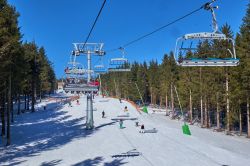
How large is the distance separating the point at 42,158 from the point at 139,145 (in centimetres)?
910

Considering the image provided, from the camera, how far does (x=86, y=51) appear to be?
42625 mm

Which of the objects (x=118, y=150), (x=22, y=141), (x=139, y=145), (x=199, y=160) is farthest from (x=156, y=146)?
(x=22, y=141)

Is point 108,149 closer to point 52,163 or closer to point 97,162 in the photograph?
point 97,162

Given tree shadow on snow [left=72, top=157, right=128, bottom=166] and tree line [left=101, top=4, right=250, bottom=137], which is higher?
tree line [left=101, top=4, right=250, bottom=137]

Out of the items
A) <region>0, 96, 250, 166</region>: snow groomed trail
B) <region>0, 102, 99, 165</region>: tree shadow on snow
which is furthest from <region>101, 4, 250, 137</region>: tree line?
<region>0, 102, 99, 165</region>: tree shadow on snow

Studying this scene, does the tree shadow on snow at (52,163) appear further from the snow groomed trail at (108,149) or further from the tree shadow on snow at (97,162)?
the tree shadow on snow at (97,162)

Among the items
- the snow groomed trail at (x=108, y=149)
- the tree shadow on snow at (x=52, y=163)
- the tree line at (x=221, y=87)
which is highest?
the tree line at (x=221, y=87)

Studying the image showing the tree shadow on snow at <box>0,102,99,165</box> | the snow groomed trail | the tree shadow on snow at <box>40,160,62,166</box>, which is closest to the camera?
the tree shadow on snow at <box>40,160,62,166</box>

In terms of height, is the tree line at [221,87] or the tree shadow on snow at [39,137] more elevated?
the tree line at [221,87]

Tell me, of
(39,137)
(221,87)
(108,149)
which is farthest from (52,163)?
(221,87)

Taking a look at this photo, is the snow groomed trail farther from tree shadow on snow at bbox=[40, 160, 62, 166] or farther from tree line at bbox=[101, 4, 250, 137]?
tree line at bbox=[101, 4, 250, 137]

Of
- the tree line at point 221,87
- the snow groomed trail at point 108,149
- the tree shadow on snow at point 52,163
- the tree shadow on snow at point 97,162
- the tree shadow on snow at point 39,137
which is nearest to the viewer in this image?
the tree shadow on snow at point 97,162

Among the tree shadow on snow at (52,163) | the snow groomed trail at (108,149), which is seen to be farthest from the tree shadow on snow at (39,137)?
the tree shadow on snow at (52,163)

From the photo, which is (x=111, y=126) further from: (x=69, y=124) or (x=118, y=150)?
(x=118, y=150)
